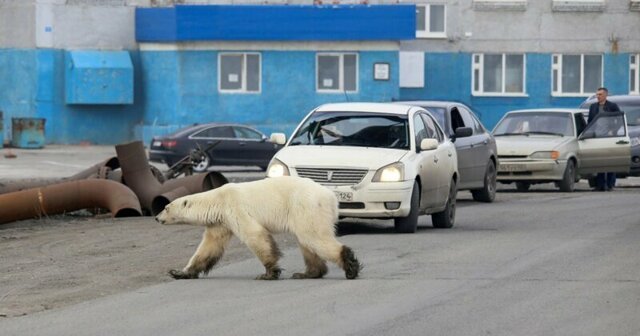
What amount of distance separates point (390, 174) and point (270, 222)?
4.44 meters

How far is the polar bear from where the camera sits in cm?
1272

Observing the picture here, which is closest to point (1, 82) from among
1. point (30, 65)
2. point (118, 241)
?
point (30, 65)

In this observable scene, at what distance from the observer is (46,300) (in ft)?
39.8

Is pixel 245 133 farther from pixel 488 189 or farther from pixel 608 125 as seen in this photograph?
Result: pixel 488 189

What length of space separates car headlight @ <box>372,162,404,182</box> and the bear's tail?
4330 millimetres

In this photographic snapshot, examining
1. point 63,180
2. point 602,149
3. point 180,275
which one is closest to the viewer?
point 180,275

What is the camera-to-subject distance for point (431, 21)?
168 ft

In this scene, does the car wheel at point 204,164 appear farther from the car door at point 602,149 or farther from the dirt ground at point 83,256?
the dirt ground at point 83,256

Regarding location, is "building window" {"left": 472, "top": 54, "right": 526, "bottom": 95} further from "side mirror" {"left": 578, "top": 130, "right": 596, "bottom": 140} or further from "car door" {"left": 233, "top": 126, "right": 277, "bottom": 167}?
"side mirror" {"left": 578, "top": 130, "right": 596, "bottom": 140}

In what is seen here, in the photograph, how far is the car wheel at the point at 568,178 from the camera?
27.5 m

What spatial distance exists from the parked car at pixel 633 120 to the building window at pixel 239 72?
17813 millimetres

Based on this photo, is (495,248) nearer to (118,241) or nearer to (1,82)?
(118,241)

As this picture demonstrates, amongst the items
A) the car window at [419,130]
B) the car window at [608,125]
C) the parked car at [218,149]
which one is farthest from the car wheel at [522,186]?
the car window at [419,130]

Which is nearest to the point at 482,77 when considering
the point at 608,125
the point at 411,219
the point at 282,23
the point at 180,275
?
the point at 282,23
